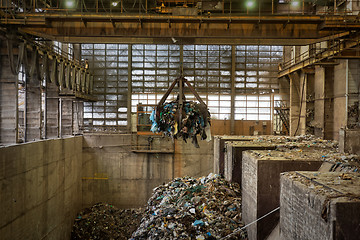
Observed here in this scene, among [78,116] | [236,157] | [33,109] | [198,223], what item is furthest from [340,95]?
[78,116]

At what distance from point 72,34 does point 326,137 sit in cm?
1250

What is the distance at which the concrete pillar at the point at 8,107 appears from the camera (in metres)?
10.6

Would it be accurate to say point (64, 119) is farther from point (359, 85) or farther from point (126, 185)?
point (359, 85)

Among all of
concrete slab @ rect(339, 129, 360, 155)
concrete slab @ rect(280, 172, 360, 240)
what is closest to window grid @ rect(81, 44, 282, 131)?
concrete slab @ rect(339, 129, 360, 155)

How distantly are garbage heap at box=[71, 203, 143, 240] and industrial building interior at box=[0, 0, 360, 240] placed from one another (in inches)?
3.8

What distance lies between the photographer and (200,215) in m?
7.31

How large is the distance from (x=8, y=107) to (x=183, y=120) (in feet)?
26.3

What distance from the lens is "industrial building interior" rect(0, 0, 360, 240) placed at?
618 centimetres

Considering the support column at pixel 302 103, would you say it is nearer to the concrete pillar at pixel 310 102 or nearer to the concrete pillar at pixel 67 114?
the concrete pillar at pixel 310 102

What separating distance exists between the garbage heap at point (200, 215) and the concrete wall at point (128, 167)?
701 centimetres

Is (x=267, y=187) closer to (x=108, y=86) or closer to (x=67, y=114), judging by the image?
(x=67, y=114)

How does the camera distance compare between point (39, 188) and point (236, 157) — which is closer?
point (236, 157)

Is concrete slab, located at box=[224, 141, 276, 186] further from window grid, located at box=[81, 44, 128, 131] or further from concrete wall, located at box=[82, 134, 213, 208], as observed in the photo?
window grid, located at box=[81, 44, 128, 131]

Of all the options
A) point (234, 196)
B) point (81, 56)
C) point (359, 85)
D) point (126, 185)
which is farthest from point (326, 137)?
point (81, 56)
